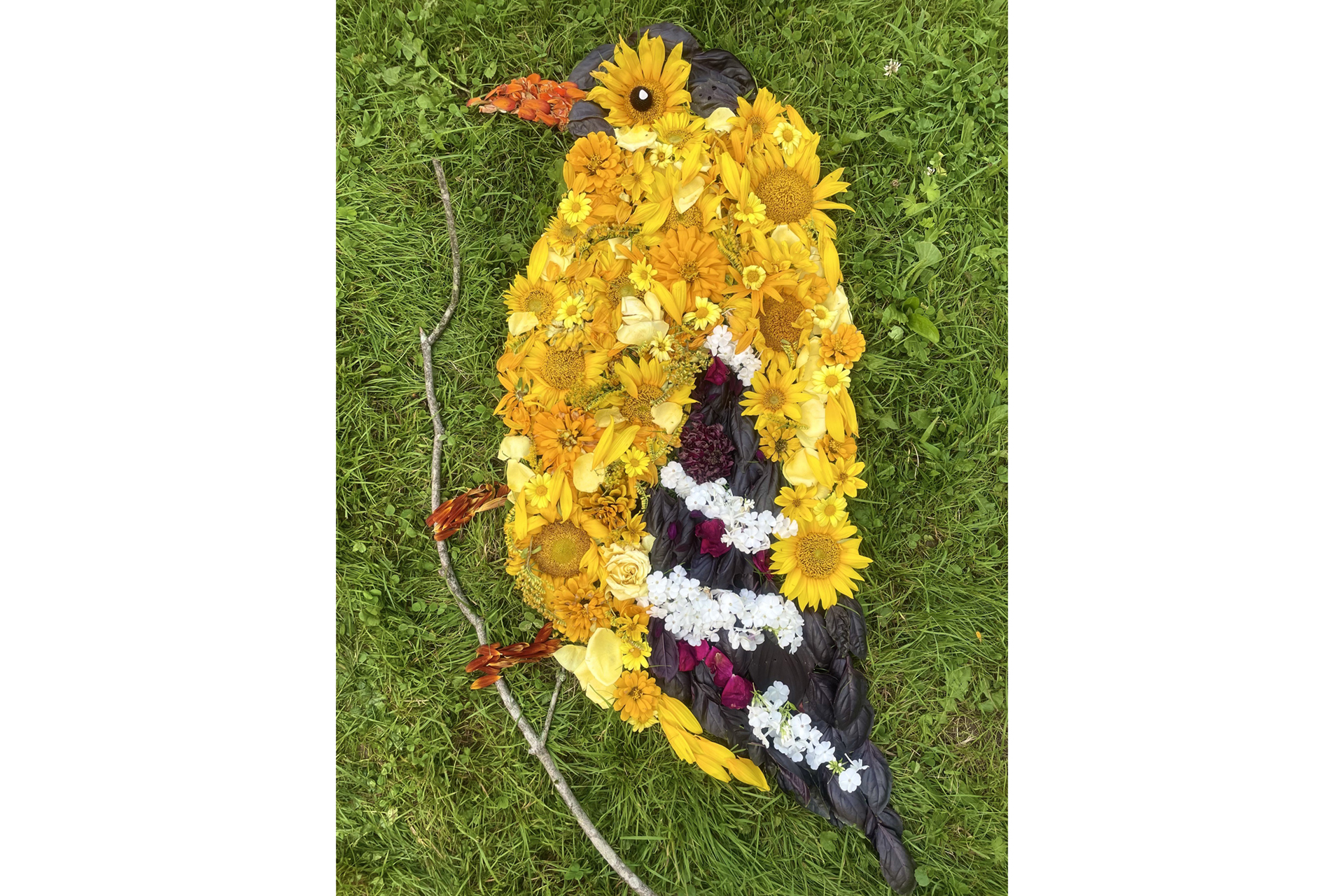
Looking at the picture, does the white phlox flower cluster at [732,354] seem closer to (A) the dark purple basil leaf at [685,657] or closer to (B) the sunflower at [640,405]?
(B) the sunflower at [640,405]

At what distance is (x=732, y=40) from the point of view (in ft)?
5.63

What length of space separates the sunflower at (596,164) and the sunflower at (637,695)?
1.06 m

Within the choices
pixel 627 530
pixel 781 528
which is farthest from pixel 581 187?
pixel 781 528

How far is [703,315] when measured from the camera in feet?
4.71

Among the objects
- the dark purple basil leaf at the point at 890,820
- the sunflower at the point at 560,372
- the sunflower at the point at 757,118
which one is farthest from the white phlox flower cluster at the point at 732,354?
Result: the dark purple basil leaf at the point at 890,820

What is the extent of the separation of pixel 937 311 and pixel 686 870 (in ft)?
4.84

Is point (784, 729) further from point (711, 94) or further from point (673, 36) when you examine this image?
point (673, 36)

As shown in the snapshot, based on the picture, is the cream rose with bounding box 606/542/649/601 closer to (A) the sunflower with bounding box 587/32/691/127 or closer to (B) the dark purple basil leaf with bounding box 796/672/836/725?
(B) the dark purple basil leaf with bounding box 796/672/836/725

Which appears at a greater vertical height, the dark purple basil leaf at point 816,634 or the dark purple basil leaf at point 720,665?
the dark purple basil leaf at point 816,634

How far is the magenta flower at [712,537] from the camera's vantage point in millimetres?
1476

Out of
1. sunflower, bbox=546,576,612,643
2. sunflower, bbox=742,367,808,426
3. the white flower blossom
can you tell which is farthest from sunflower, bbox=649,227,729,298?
the white flower blossom

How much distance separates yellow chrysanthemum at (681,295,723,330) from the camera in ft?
4.68

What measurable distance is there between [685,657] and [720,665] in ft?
0.25

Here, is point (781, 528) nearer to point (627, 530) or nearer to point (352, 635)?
point (627, 530)
